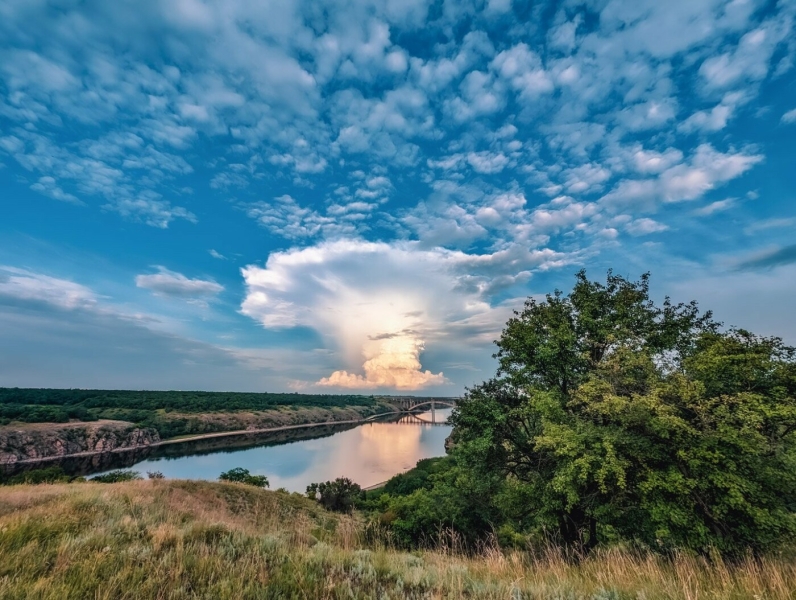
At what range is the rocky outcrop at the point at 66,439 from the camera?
222 feet

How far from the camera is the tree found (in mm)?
10180

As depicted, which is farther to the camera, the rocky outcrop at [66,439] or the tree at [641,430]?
the rocky outcrop at [66,439]

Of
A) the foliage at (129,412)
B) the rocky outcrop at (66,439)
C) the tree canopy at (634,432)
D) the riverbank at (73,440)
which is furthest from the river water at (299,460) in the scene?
the tree canopy at (634,432)

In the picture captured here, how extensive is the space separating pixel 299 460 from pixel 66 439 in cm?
5011

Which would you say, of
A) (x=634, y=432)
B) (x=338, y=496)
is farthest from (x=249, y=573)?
(x=338, y=496)

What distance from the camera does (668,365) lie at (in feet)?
48.6

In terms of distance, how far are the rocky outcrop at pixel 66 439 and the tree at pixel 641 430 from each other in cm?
9138

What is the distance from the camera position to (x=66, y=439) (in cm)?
7500

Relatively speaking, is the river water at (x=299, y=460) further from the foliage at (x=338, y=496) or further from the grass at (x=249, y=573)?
the grass at (x=249, y=573)

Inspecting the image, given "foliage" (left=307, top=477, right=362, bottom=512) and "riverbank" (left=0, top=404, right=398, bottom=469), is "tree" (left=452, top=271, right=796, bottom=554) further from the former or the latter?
"riverbank" (left=0, top=404, right=398, bottom=469)

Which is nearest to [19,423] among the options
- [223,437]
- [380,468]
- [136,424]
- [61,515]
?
[136,424]

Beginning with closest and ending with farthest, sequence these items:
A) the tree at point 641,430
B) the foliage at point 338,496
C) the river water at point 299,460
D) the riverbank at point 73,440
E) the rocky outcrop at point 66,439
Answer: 1. the tree at point 641,430
2. the foliage at point 338,496
3. the river water at point 299,460
4. the riverbank at point 73,440
5. the rocky outcrop at point 66,439

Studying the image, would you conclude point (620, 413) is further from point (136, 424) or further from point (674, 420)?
point (136, 424)

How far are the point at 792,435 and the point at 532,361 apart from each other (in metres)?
8.99
